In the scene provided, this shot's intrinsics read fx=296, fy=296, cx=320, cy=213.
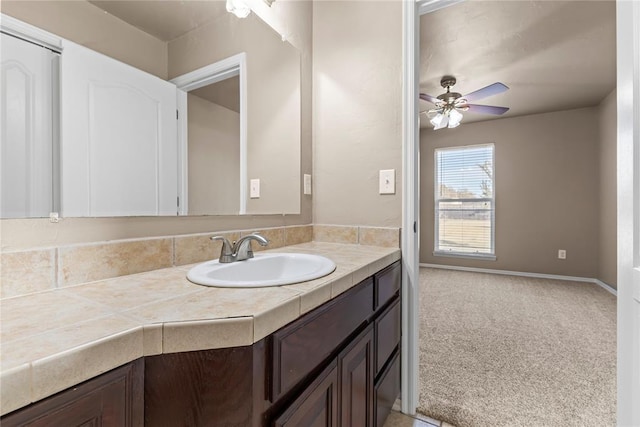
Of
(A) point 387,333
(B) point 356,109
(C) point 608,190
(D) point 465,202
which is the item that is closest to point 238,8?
(B) point 356,109

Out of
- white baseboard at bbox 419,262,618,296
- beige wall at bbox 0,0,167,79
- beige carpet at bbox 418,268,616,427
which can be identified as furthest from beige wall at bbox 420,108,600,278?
beige wall at bbox 0,0,167,79

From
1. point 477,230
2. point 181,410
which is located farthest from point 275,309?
point 477,230

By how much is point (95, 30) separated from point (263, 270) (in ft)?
2.94

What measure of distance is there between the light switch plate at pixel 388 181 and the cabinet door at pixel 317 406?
0.90 meters

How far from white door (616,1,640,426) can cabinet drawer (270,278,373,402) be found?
783mm

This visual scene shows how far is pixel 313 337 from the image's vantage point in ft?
2.44

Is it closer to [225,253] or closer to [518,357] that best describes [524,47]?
[518,357]

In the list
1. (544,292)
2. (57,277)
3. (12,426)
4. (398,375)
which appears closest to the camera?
(12,426)

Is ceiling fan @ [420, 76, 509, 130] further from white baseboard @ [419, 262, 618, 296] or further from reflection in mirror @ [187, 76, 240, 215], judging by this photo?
white baseboard @ [419, 262, 618, 296]

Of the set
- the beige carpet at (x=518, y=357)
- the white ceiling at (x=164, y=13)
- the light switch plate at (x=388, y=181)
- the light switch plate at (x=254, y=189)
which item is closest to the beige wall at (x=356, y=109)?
the light switch plate at (x=388, y=181)

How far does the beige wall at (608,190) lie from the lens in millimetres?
3428

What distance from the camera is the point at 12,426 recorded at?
14.0 inches

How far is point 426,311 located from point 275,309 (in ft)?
8.68

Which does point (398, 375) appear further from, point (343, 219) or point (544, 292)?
point (544, 292)
